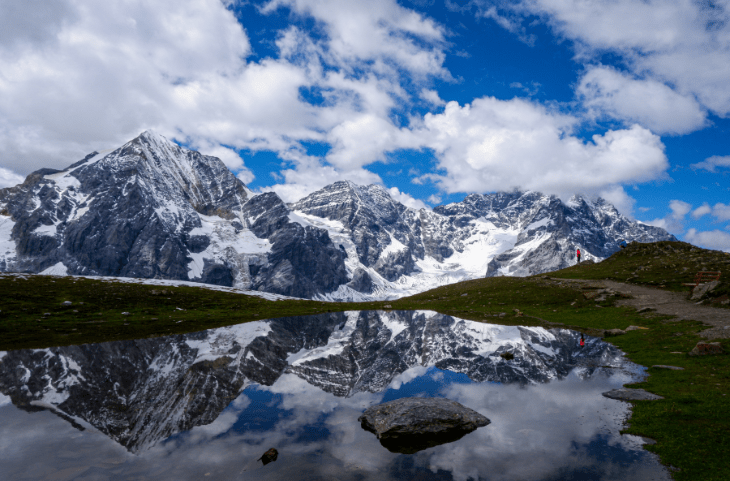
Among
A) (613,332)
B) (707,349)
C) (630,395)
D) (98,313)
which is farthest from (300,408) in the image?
(98,313)

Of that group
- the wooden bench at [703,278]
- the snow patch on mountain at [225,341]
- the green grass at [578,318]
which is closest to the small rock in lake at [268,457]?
the green grass at [578,318]

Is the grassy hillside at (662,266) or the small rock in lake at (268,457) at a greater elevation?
the grassy hillside at (662,266)

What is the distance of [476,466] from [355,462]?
14.1 feet

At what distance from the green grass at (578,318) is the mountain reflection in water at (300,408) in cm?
177

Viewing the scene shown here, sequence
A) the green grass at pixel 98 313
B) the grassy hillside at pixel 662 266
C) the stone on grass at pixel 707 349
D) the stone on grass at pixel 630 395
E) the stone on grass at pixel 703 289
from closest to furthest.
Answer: the stone on grass at pixel 630 395
the stone on grass at pixel 707 349
the green grass at pixel 98 313
the stone on grass at pixel 703 289
the grassy hillside at pixel 662 266

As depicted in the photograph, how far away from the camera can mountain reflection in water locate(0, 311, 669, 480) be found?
41.9 feet

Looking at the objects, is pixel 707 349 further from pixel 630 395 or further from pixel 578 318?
pixel 578 318

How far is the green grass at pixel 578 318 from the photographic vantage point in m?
14.6

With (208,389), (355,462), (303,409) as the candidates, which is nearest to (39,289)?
(208,389)

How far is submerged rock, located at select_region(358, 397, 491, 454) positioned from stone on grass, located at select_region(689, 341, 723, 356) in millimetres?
19071

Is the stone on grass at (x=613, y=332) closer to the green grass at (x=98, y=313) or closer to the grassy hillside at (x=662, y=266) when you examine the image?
the grassy hillside at (x=662, y=266)

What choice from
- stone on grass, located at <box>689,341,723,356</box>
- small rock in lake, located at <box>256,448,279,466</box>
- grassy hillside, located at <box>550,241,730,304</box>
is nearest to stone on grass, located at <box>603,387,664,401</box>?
stone on grass, located at <box>689,341,723,356</box>

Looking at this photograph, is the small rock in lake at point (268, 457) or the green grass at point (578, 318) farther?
the green grass at point (578, 318)

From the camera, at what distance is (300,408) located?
60.5 ft
